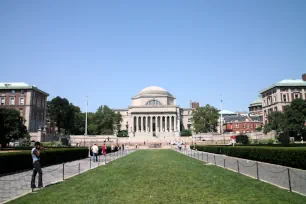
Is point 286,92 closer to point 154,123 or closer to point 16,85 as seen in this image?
point 154,123

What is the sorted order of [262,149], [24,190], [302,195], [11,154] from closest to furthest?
[302,195] < [24,190] < [11,154] < [262,149]

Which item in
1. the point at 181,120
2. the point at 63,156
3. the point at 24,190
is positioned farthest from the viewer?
the point at 181,120

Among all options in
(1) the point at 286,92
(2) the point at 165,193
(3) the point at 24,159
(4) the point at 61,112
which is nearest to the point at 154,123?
(4) the point at 61,112

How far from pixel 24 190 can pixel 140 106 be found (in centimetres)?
9816

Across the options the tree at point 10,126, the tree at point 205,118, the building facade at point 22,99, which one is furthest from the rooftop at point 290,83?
the building facade at point 22,99

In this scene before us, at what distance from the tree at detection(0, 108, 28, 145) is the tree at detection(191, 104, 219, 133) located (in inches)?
2179

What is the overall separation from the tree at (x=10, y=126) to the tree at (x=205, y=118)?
182 feet

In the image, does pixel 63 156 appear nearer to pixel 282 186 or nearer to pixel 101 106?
pixel 282 186

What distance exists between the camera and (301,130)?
6619 centimetres

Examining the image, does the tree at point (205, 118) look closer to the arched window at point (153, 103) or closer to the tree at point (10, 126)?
the arched window at point (153, 103)

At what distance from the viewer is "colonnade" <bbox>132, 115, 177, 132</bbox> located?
350ft

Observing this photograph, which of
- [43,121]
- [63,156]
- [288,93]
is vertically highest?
[288,93]

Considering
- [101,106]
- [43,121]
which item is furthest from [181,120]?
[43,121]

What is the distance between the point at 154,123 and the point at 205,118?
26.8m
